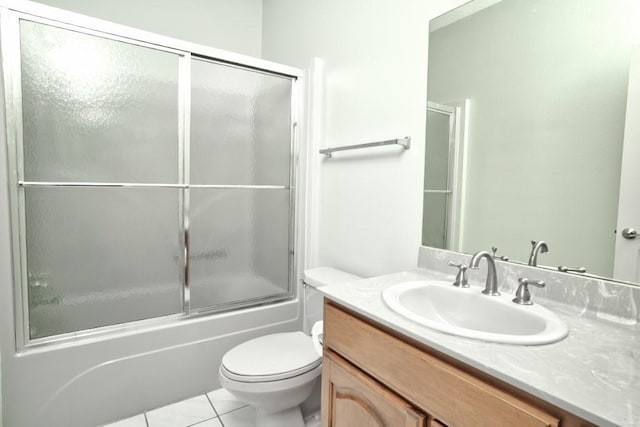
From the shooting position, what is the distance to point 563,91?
3.32ft

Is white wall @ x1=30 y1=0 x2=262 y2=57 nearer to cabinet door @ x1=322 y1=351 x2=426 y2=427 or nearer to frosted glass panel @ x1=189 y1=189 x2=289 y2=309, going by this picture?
frosted glass panel @ x1=189 y1=189 x2=289 y2=309

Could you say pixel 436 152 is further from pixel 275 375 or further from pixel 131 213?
pixel 131 213

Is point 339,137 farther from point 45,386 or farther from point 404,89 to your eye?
point 45,386

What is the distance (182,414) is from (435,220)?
1578mm

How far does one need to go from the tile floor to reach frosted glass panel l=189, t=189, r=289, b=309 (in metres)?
0.51

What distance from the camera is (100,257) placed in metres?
1.58

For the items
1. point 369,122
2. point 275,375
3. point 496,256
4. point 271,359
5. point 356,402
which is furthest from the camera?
point 369,122

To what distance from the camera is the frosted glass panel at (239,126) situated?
1.78 m

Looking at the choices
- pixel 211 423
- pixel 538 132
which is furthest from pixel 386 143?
pixel 211 423

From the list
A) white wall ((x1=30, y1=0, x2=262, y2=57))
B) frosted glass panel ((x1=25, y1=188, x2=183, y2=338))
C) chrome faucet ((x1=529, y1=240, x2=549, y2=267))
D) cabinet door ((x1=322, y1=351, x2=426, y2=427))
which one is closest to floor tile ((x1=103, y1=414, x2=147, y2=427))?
frosted glass panel ((x1=25, y1=188, x2=183, y2=338))

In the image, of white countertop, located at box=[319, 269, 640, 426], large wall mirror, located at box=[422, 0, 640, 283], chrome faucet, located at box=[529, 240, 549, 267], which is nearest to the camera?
white countertop, located at box=[319, 269, 640, 426]

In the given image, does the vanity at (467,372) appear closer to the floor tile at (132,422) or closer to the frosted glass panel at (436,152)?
the frosted glass panel at (436,152)

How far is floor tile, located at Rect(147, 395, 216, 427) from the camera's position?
1.58 meters

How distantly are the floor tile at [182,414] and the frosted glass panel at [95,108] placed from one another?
3.91 ft
